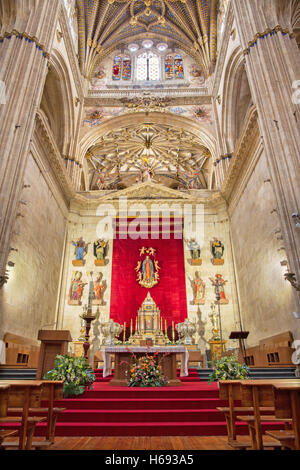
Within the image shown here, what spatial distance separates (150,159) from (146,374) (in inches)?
634

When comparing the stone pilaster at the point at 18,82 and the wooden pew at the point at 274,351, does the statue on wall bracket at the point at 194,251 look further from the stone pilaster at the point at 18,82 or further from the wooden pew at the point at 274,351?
the stone pilaster at the point at 18,82

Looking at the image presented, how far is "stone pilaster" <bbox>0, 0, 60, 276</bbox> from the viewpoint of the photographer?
25.2 ft

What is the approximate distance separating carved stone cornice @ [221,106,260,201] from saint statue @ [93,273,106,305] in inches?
274

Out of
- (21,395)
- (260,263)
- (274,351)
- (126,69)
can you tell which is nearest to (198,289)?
(260,263)

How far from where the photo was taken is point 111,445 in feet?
12.1

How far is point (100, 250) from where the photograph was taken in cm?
1430

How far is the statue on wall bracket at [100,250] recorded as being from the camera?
14.2m

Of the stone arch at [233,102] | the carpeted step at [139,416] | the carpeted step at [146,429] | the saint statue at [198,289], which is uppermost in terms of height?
the stone arch at [233,102]

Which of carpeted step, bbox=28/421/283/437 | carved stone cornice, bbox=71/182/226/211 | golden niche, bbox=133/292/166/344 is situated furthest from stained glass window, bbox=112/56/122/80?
carpeted step, bbox=28/421/283/437

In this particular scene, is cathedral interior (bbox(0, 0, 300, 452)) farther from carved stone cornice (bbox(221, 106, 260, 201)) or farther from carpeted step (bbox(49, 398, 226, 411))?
carpeted step (bbox(49, 398, 226, 411))

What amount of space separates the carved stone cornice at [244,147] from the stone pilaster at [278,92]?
1.09 m

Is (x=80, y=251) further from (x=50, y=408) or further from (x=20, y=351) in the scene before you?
(x=50, y=408)

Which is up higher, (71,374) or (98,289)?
(98,289)

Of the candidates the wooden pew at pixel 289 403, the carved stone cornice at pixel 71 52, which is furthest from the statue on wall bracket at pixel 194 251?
the wooden pew at pixel 289 403
